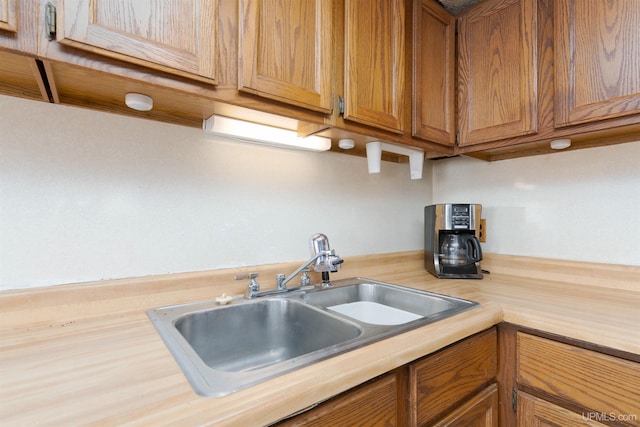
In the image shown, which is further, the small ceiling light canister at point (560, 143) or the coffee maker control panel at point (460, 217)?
the coffee maker control panel at point (460, 217)

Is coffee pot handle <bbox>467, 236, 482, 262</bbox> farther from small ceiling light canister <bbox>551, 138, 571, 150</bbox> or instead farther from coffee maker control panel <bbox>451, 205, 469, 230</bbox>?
small ceiling light canister <bbox>551, 138, 571, 150</bbox>

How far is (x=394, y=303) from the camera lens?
123cm

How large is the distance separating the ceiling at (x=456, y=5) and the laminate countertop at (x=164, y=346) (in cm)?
126

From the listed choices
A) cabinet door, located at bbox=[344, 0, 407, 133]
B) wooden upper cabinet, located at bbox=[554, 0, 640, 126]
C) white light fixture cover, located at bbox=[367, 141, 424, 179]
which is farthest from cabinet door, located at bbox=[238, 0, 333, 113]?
wooden upper cabinet, located at bbox=[554, 0, 640, 126]

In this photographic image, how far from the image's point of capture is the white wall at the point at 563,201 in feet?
4.02

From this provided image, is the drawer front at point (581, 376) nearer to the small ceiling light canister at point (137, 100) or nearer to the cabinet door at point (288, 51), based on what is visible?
the cabinet door at point (288, 51)

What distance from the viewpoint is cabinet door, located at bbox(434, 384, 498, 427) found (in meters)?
0.83

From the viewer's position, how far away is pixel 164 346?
0.69 meters

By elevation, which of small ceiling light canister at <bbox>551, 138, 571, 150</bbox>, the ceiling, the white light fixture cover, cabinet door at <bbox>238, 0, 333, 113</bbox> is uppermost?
the ceiling

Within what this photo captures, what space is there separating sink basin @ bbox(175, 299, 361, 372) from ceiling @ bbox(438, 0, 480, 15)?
149 cm

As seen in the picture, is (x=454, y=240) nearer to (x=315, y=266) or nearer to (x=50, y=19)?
(x=315, y=266)

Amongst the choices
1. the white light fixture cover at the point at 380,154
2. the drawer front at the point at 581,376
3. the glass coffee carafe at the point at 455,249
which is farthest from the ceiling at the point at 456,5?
the drawer front at the point at 581,376

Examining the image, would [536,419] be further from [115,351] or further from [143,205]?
[143,205]

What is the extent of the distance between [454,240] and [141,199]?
1.34 metres
